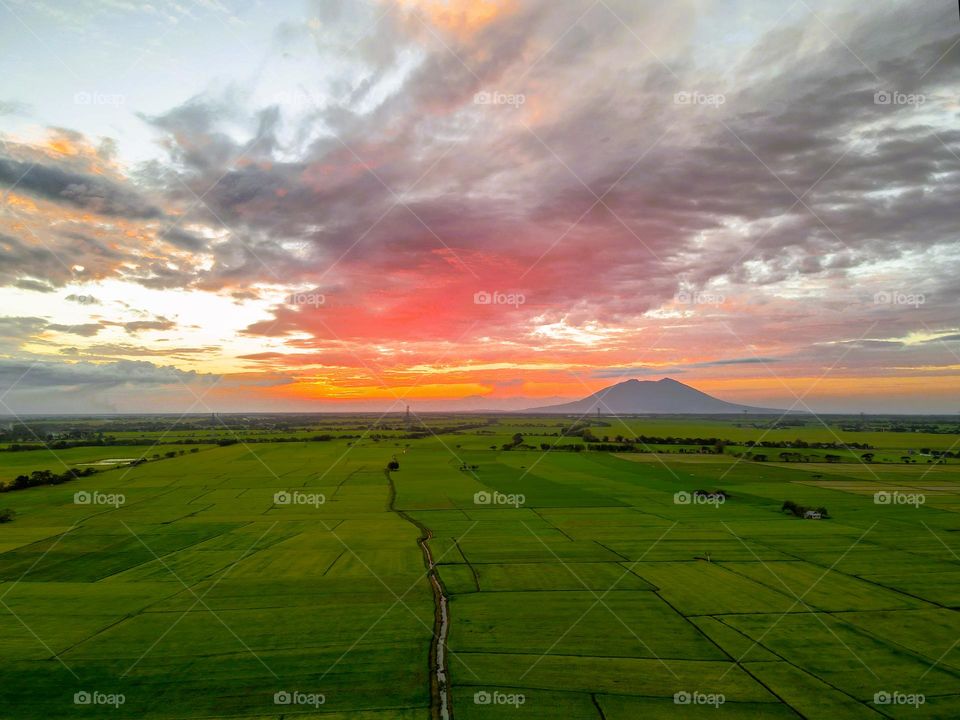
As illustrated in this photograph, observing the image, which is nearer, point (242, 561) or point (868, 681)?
point (868, 681)

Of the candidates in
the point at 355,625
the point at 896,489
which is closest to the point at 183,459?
the point at 355,625

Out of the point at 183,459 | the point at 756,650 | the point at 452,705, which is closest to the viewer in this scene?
the point at 452,705

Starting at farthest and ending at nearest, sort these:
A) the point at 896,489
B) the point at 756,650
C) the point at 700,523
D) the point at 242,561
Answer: the point at 896,489 < the point at 700,523 < the point at 242,561 < the point at 756,650

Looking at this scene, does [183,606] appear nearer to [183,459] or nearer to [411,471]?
[411,471]
